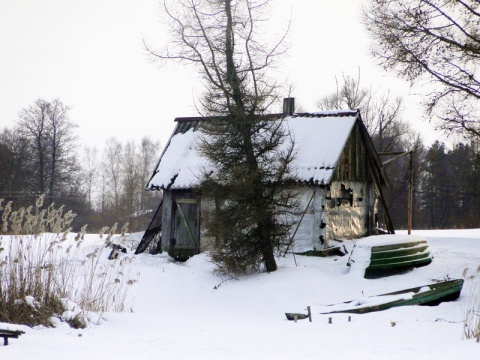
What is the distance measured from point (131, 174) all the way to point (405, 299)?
4958cm

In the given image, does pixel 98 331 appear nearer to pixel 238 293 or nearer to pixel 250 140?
pixel 238 293

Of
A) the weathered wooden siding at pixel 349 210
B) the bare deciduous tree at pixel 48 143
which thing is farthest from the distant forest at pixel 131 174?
the weathered wooden siding at pixel 349 210

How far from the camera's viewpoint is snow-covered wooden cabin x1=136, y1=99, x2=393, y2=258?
19.3 m

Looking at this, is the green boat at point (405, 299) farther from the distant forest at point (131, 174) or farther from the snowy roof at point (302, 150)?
the distant forest at point (131, 174)

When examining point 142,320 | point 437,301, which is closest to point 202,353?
point 142,320

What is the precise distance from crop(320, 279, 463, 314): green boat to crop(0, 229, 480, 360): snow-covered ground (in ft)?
0.77

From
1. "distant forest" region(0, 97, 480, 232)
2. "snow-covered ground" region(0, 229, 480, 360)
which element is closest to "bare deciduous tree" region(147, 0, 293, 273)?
"snow-covered ground" region(0, 229, 480, 360)

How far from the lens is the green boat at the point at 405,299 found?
1196 centimetres

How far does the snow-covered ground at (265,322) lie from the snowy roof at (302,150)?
286cm

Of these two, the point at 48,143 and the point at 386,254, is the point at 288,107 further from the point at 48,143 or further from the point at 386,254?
the point at 48,143

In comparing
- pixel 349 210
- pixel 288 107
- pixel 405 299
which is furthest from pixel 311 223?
pixel 405 299

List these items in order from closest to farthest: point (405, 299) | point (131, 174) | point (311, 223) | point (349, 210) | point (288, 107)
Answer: point (405, 299)
point (311, 223)
point (349, 210)
point (288, 107)
point (131, 174)

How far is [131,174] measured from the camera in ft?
196

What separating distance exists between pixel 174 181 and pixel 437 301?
36.2ft
